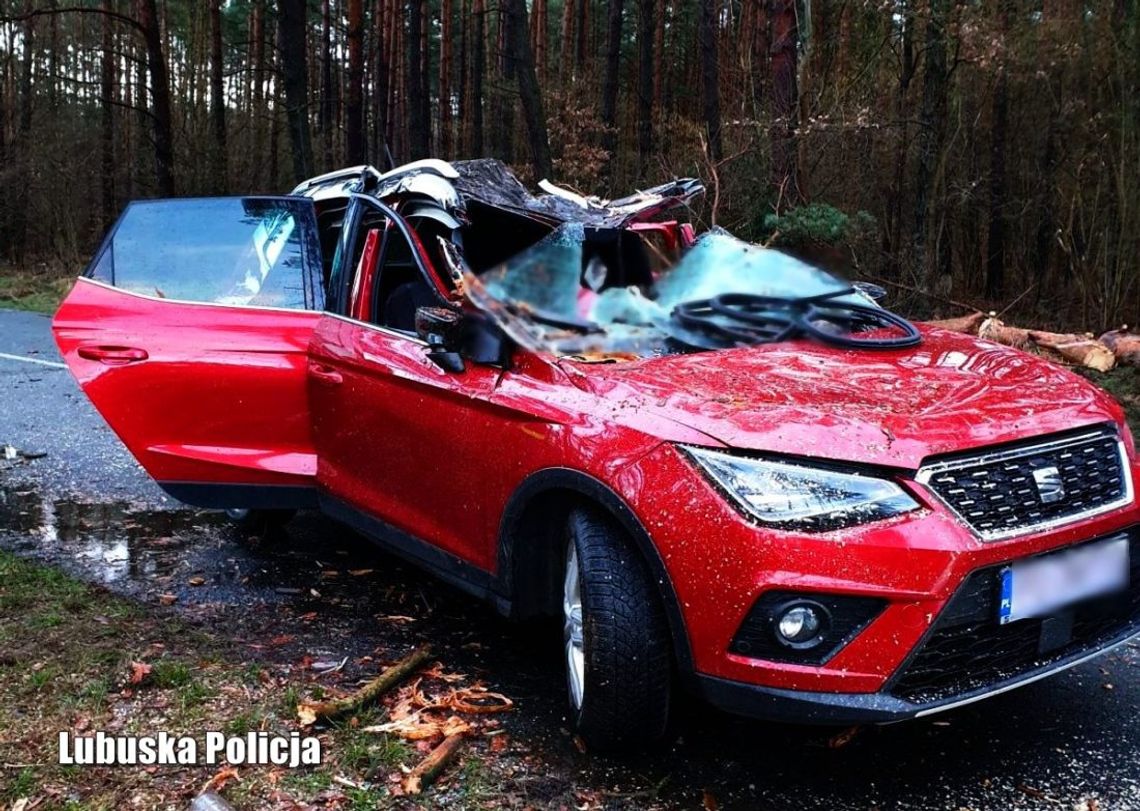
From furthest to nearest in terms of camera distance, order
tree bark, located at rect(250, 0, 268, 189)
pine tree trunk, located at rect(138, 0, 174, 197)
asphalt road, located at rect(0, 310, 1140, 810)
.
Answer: tree bark, located at rect(250, 0, 268, 189), pine tree trunk, located at rect(138, 0, 174, 197), asphalt road, located at rect(0, 310, 1140, 810)

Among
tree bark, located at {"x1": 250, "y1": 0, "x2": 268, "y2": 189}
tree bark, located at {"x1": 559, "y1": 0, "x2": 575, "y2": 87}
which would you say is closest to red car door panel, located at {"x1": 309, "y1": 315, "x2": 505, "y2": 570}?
tree bark, located at {"x1": 559, "y1": 0, "x2": 575, "y2": 87}

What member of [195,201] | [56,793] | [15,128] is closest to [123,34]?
[15,128]

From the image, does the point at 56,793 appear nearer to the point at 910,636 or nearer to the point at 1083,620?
the point at 910,636

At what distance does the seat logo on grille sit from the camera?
253 centimetres

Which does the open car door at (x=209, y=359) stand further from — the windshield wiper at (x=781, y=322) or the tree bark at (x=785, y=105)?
the tree bark at (x=785, y=105)

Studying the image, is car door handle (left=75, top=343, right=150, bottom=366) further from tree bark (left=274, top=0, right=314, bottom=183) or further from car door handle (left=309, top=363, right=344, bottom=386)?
tree bark (left=274, top=0, right=314, bottom=183)

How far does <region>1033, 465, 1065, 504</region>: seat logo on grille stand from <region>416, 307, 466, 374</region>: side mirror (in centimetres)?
181

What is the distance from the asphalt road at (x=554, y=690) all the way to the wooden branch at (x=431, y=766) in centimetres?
24

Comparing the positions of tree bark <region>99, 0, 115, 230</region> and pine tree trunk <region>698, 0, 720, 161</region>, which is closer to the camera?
A: pine tree trunk <region>698, 0, 720, 161</region>

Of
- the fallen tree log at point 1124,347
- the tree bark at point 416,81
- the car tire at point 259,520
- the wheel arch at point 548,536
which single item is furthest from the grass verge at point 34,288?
the fallen tree log at point 1124,347

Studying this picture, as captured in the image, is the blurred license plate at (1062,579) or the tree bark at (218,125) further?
the tree bark at (218,125)

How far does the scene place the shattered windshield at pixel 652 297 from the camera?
3.20 metres

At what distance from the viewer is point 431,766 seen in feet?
8.82

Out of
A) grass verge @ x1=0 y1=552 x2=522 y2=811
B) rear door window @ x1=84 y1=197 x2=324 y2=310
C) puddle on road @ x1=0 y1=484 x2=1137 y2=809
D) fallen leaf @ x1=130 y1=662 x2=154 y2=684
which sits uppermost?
rear door window @ x1=84 y1=197 x2=324 y2=310
